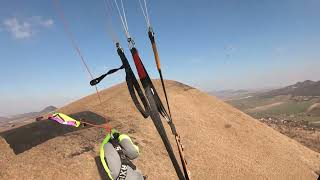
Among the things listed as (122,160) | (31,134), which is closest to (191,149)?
(31,134)

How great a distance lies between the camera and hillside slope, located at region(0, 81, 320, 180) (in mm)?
19500

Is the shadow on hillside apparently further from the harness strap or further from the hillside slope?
the harness strap

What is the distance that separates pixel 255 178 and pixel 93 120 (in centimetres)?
1478

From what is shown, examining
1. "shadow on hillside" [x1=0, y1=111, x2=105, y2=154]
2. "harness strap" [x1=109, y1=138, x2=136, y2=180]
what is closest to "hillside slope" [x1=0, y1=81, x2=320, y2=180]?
"shadow on hillside" [x1=0, y1=111, x2=105, y2=154]

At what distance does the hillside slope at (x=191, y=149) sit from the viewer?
1950 centimetres

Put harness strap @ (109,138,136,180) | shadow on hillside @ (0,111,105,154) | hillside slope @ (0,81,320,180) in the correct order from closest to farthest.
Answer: harness strap @ (109,138,136,180), hillside slope @ (0,81,320,180), shadow on hillside @ (0,111,105,154)

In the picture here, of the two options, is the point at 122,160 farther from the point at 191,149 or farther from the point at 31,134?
the point at 191,149

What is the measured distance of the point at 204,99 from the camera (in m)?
38.9

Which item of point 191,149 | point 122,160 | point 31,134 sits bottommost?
point 191,149

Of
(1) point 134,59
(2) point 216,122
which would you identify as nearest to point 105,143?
(1) point 134,59

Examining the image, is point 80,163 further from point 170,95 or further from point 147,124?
point 170,95

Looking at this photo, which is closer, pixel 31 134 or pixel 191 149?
pixel 31 134

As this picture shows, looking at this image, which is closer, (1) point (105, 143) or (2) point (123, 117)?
(1) point (105, 143)

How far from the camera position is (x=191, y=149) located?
87.2ft
